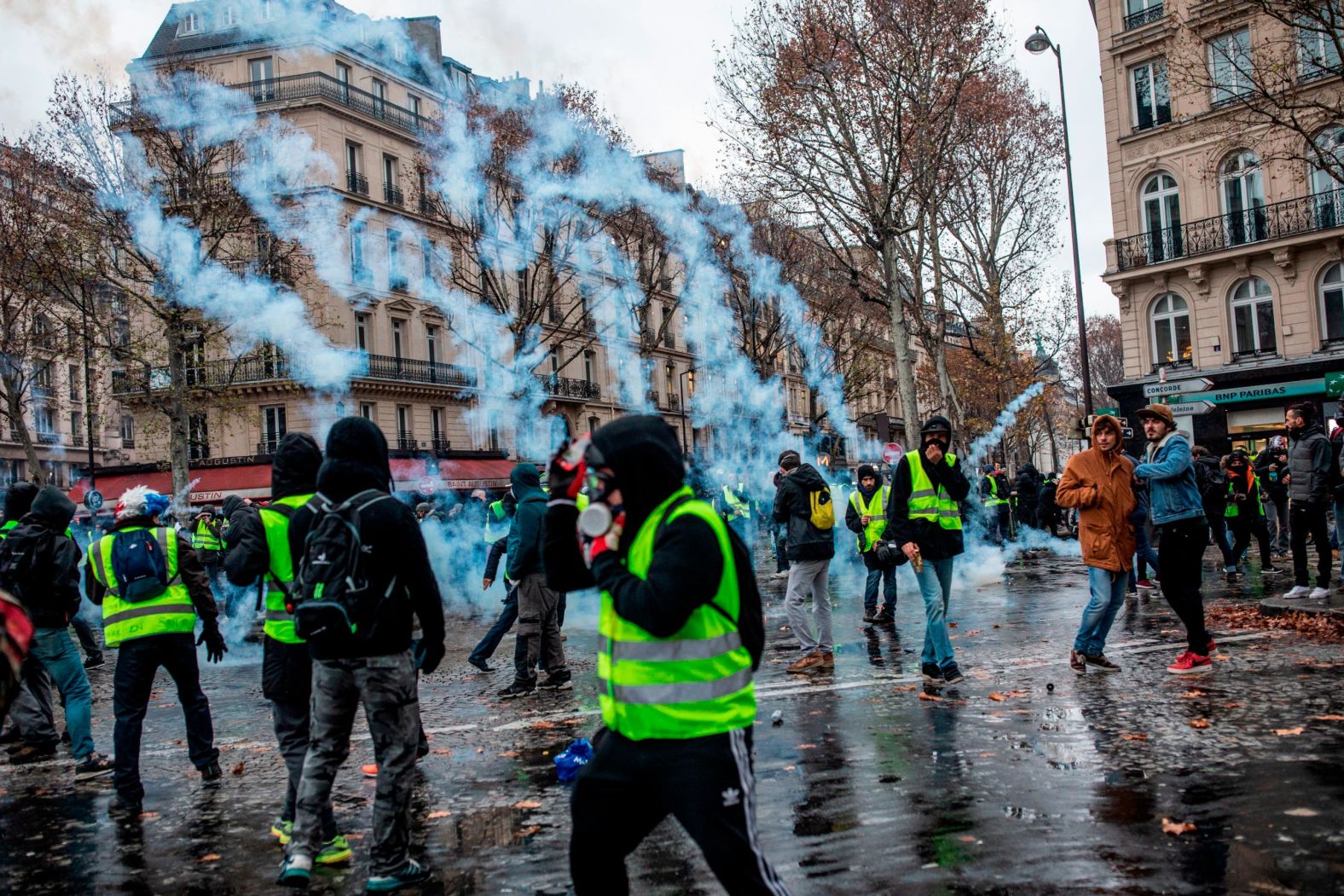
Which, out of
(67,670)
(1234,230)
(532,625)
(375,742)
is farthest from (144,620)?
(1234,230)

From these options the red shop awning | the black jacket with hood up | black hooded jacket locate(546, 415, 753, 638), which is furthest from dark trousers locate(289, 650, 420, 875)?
the red shop awning

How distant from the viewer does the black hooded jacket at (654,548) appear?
281cm

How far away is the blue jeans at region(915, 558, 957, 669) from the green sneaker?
13.8 feet

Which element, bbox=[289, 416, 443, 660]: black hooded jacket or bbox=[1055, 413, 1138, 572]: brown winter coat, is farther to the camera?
bbox=[1055, 413, 1138, 572]: brown winter coat

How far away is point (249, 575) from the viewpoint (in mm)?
5055

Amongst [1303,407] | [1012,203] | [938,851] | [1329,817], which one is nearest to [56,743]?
[938,851]

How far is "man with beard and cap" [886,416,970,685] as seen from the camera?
7.51m

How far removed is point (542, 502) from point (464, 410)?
3046cm

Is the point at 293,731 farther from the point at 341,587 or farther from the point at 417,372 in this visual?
the point at 417,372

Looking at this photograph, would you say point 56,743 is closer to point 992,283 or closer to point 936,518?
point 936,518

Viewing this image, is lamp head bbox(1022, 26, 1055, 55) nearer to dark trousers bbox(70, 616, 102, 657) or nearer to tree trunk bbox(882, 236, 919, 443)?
tree trunk bbox(882, 236, 919, 443)

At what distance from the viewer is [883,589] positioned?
36.9ft

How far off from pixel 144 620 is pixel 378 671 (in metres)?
2.22

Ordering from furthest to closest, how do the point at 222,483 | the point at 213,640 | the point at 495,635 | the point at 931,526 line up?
the point at 222,483 < the point at 495,635 < the point at 931,526 < the point at 213,640
